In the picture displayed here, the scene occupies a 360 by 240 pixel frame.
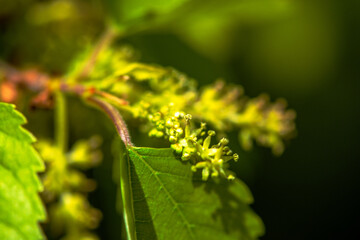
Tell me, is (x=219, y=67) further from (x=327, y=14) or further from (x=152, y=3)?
(x=327, y=14)

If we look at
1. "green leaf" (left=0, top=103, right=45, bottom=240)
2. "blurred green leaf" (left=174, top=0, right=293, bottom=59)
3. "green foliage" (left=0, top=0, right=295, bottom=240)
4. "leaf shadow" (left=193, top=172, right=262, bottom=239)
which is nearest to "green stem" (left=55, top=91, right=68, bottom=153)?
"green foliage" (left=0, top=0, right=295, bottom=240)

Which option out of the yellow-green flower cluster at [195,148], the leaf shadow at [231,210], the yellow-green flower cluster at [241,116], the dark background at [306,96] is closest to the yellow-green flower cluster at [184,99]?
the yellow-green flower cluster at [241,116]

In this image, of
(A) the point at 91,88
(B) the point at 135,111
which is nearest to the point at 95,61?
(A) the point at 91,88

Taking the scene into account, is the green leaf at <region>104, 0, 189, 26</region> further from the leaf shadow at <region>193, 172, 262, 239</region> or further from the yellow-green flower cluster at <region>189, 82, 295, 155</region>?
the leaf shadow at <region>193, 172, 262, 239</region>

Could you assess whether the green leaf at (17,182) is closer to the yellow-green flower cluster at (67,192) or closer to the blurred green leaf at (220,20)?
the yellow-green flower cluster at (67,192)

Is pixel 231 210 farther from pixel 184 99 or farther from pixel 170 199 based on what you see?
pixel 184 99

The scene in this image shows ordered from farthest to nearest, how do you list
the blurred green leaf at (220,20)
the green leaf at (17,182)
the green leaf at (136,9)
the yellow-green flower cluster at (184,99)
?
the blurred green leaf at (220,20) → the green leaf at (136,9) → the yellow-green flower cluster at (184,99) → the green leaf at (17,182)
